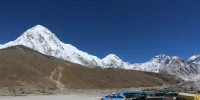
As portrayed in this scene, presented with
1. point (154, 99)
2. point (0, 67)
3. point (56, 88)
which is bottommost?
point (154, 99)

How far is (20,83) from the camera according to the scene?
115188 mm

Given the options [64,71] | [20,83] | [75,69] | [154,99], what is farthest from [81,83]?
[154,99]

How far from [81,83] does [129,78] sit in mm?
58782

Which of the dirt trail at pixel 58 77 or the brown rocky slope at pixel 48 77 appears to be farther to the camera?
the dirt trail at pixel 58 77

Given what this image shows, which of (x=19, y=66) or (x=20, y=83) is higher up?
(x=19, y=66)

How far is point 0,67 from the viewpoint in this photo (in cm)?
13000

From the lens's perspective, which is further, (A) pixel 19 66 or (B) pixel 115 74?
(B) pixel 115 74

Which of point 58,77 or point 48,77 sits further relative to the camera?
point 58,77

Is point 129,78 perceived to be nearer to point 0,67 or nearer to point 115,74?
point 115,74

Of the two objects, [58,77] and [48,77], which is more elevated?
[58,77]

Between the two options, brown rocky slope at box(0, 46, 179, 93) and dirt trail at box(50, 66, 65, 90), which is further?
dirt trail at box(50, 66, 65, 90)

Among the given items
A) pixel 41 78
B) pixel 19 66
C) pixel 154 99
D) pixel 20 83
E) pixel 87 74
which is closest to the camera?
pixel 154 99

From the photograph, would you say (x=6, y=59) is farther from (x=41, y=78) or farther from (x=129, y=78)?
(x=129, y=78)

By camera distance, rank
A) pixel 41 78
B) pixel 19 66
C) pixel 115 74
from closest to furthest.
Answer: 1. pixel 41 78
2. pixel 19 66
3. pixel 115 74
